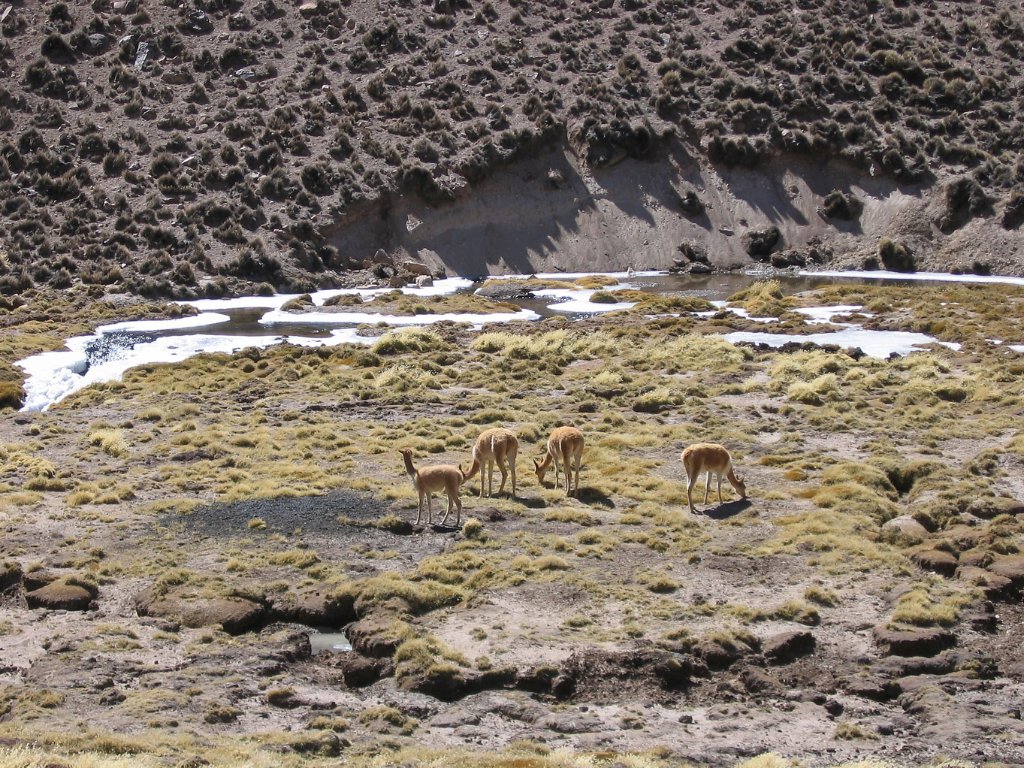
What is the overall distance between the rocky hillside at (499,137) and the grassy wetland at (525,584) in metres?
38.0

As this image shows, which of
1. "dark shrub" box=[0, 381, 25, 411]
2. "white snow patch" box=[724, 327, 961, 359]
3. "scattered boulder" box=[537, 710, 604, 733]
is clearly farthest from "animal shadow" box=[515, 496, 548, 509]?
"white snow patch" box=[724, 327, 961, 359]

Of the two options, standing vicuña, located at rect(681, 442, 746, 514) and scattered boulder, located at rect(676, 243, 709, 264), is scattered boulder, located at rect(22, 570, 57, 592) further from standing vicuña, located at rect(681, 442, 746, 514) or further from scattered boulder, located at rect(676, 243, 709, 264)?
scattered boulder, located at rect(676, 243, 709, 264)

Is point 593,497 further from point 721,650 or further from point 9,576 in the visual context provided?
point 9,576

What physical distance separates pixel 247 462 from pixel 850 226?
202 ft

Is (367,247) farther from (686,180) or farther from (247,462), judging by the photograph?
(247,462)

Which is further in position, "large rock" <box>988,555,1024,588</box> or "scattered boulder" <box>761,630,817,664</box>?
"large rock" <box>988,555,1024,588</box>

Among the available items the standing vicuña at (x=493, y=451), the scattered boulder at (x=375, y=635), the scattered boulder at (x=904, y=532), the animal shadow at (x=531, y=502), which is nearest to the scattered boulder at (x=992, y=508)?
the scattered boulder at (x=904, y=532)

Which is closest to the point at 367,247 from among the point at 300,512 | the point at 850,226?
the point at 850,226

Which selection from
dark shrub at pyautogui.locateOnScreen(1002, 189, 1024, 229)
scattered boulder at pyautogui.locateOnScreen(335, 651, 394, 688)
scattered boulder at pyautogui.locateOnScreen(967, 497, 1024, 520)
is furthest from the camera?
dark shrub at pyautogui.locateOnScreen(1002, 189, 1024, 229)

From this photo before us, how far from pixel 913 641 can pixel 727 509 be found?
647 centimetres

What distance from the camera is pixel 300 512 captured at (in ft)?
72.1

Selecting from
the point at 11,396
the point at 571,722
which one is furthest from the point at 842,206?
the point at 571,722

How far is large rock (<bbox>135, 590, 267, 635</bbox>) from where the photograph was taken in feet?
54.7

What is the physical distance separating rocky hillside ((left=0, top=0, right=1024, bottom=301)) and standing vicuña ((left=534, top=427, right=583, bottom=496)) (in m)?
43.0
